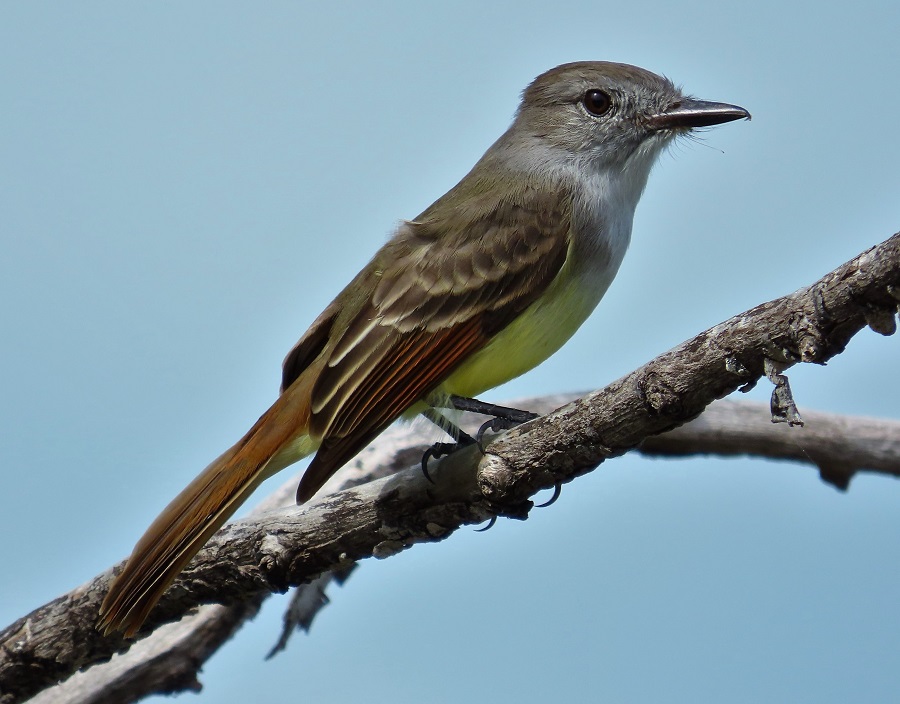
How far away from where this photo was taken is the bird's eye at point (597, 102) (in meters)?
5.70

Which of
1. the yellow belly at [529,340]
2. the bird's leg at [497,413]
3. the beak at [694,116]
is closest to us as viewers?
the bird's leg at [497,413]

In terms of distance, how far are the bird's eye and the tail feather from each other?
2.35 metres

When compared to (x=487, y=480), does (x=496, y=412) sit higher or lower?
higher

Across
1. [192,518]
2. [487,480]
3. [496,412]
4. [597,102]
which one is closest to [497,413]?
[496,412]

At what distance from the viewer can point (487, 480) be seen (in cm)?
375

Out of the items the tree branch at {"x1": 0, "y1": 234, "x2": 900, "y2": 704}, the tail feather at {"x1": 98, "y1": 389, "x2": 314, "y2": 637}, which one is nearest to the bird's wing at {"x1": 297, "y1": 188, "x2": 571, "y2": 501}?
the tail feather at {"x1": 98, "y1": 389, "x2": 314, "y2": 637}

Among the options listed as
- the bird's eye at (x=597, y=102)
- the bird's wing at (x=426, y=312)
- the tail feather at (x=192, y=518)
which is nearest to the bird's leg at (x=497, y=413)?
the bird's wing at (x=426, y=312)

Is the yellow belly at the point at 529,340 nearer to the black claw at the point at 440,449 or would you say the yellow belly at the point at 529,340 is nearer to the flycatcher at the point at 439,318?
the flycatcher at the point at 439,318

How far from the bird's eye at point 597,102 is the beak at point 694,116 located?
243 millimetres

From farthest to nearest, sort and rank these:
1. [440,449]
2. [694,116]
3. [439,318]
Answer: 1. [694,116]
2. [439,318]
3. [440,449]

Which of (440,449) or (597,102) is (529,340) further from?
(597,102)

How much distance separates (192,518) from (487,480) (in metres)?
1.24

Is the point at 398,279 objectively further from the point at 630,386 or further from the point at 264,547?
the point at 630,386

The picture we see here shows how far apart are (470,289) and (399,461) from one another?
6.87 feet
